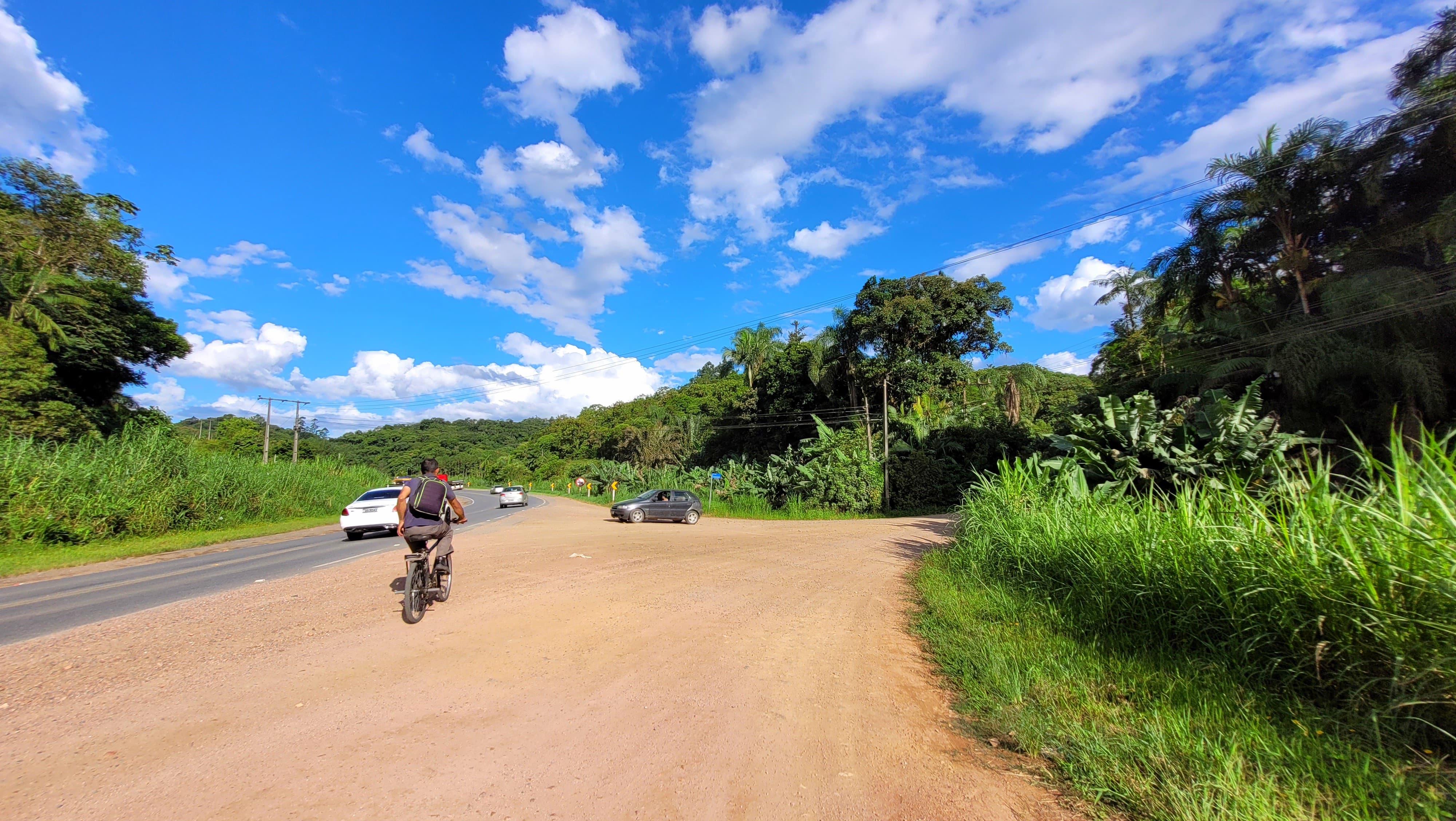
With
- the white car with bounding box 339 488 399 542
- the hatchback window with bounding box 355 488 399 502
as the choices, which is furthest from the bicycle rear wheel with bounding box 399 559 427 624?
the hatchback window with bounding box 355 488 399 502

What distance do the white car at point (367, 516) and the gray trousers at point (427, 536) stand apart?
1279 cm

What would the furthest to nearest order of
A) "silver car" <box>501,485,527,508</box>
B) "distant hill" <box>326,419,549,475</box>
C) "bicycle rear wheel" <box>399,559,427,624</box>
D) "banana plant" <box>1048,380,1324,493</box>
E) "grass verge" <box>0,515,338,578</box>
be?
1. "distant hill" <box>326,419,549,475</box>
2. "silver car" <box>501,485,527,508</box>
3. "grass verge" <box>0,515,338,578</box>
4. "banana plant" <box>1048,380,1324,493</box>
5. "bicycle rear wheel" <box>399,559,427,624</box>

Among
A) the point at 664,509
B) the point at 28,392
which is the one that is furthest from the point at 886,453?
the point at 28,392

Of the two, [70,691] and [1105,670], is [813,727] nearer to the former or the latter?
[1105,670]

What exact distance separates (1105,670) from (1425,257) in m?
A: 20.9

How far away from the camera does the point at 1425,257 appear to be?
53.6ft

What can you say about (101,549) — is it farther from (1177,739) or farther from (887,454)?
(887,454)

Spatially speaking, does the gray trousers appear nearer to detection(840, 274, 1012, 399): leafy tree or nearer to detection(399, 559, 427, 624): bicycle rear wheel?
detection(399, 559, 427, 624): bicycle rear wheel

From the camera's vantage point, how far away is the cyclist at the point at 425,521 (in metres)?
6.61

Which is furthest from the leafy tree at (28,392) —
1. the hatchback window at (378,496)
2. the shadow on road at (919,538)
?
the shadow on road at (919,538)

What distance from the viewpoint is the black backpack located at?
6598 millimetres

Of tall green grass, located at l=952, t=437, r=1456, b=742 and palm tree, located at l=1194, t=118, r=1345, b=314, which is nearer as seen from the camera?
tall green grass, located at l=952, t=437, r=1456, b=742

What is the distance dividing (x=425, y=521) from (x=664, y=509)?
60.3ft

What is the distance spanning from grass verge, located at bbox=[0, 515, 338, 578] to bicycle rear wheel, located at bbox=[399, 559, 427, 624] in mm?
10947
